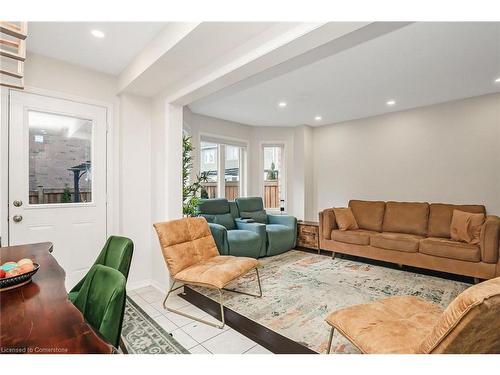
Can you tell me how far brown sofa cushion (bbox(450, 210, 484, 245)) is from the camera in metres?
3.17

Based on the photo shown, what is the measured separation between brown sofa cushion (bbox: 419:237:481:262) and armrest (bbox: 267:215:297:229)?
2.02 metres

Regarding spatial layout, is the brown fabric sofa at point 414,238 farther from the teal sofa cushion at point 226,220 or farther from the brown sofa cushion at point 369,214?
the teal sofa cushion at point 226,220

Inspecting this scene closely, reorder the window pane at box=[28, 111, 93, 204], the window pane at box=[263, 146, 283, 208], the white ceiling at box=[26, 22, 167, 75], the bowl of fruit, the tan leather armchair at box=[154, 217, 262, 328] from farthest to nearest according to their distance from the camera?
the window pane at box=[263, 146, 283, 208], the window pane at box=[28, 111, 93, 204], the tan leather armchair at box=[154, 217, 262, 328], the white ceiling at box=[26, 22, 167, 75], the bowl of fruit

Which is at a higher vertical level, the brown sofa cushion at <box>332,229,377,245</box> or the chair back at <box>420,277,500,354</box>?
the chair back at <box>420,277,500,354</box>

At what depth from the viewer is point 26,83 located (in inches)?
97.1

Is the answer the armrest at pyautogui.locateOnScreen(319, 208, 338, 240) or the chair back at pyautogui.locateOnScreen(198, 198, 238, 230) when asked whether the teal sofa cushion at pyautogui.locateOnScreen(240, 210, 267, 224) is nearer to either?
the chair back at pyautogui.locateOnScreen(198, 198, 238, 230)

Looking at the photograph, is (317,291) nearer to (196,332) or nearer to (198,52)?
(196,332)

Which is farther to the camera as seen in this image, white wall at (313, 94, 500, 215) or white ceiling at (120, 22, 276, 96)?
white wall at (313, 94, 500, 215)

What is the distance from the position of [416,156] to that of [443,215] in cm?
115

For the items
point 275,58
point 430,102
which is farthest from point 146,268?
point 430,102

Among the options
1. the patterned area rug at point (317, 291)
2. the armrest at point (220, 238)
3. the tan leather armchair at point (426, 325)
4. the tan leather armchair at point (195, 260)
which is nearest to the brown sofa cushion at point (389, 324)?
the tan leather armchair at point (426, 325)

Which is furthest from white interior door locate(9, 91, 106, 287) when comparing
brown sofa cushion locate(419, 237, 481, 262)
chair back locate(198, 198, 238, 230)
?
brown sofa cushion locate(419, 237, 481, 262)

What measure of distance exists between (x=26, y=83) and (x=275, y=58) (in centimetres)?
246
